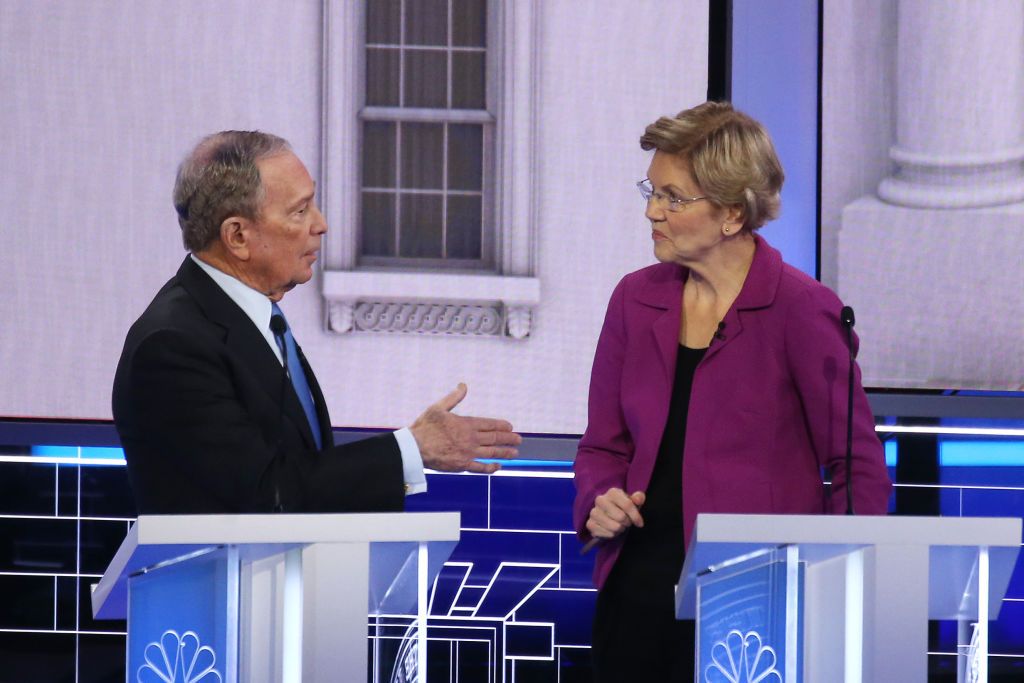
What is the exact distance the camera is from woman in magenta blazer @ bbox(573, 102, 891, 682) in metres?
2.40

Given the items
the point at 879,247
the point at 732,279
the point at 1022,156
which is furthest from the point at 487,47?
the point at 732,279

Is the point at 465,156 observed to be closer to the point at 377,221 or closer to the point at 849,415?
the point at 377,221

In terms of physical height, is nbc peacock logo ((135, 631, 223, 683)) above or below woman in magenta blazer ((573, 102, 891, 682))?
below

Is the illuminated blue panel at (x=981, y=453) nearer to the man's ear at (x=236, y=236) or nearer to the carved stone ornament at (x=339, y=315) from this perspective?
the carved stone ornament at (x=339, y=315)

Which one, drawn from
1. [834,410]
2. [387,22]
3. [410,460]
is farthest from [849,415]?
[387,22]

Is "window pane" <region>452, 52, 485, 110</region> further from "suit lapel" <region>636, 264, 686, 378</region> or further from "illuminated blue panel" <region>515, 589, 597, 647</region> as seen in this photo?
"suit lapel" <region>636, 264, 686, 378</region>

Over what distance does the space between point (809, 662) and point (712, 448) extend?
0.69 metres

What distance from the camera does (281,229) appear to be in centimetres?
238

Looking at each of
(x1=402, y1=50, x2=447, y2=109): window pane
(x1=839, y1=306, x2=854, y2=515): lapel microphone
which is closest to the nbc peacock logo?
(x1=839, y1=306, x2=854, y2=515): lapel microphone

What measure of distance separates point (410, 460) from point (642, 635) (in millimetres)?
524

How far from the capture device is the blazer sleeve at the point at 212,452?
2.10 meters

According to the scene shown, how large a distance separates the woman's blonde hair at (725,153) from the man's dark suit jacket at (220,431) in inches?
28.1

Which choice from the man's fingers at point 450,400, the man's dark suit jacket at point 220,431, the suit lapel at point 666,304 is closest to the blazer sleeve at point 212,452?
the man's dark suit jacket at point 220,431

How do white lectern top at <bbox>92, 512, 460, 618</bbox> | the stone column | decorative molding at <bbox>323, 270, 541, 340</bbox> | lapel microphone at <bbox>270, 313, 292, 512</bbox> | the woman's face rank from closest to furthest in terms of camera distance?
1. white lectern top at <bbox>92, 512, 460, 618</bbox>
2. lapel microphone at <bbox>270, 313, 292, 512</bbox>
3. the woman's face
4. the stone column
5. decorative molding at <bbox>323, 270, 541, 340</bbox>
